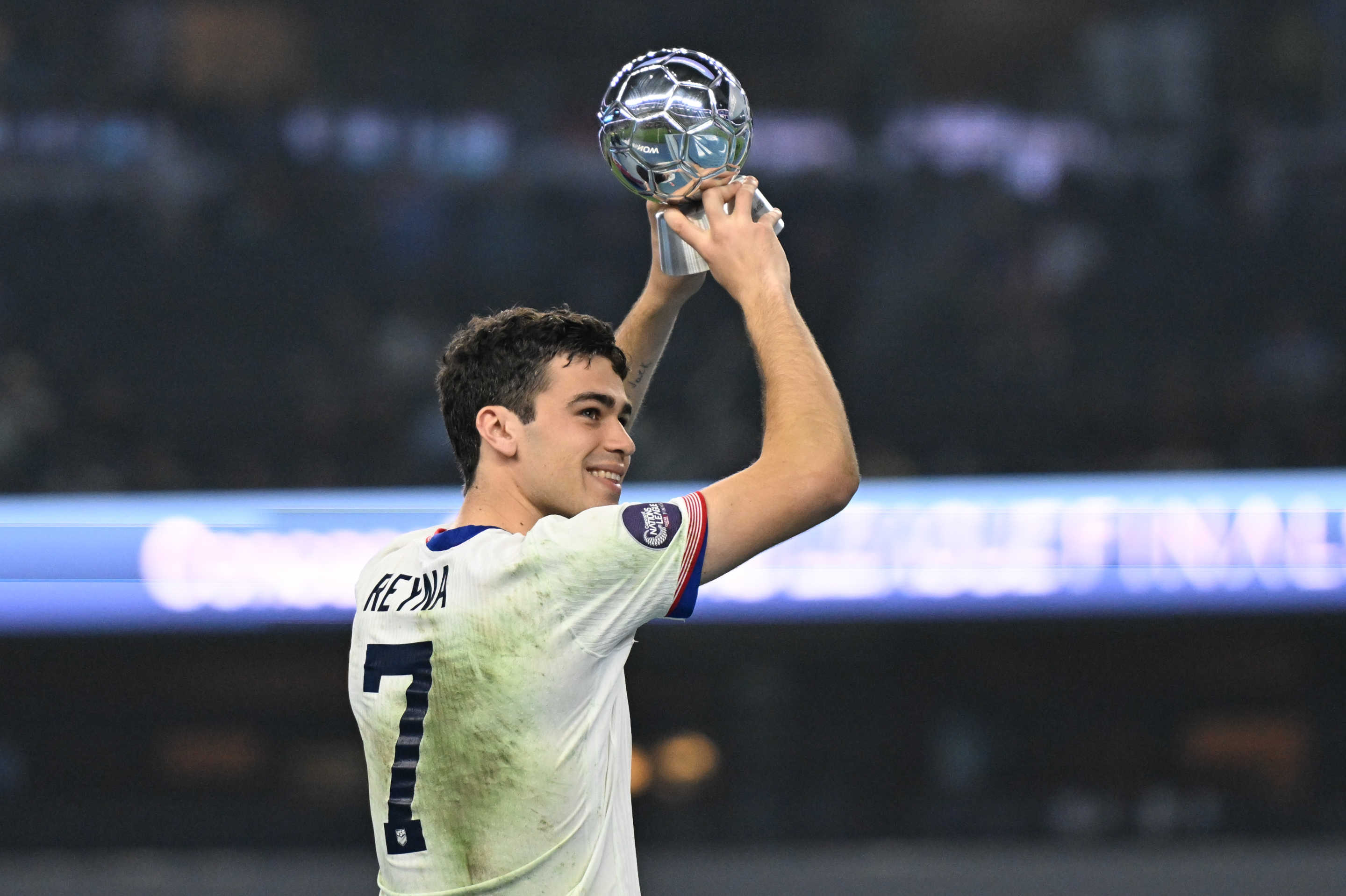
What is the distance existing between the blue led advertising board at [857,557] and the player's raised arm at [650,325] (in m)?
3.45

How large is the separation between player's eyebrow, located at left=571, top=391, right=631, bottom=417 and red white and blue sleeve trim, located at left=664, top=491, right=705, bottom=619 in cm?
23

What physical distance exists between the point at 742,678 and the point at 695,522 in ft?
14.4

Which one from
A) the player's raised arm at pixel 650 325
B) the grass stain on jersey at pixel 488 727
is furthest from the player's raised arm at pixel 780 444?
the player's raised arm at pixel 650 325

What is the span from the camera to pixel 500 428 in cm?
181

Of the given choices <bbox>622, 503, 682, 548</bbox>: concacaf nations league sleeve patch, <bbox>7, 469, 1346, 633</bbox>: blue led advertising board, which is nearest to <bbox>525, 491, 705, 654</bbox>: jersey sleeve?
<bbox>622, 503, 682, 548</bbox>: concacaf nations league sleeve patch

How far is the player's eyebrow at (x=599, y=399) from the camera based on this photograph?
1.80m

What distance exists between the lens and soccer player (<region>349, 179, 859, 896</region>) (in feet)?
5.37

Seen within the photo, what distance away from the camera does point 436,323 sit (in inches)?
245

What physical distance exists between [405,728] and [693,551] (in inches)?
17.1

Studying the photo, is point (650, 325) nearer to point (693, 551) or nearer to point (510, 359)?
point (510, 359)

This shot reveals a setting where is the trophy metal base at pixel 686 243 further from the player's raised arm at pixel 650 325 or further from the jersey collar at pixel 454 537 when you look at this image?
the jersey collar at pixel 454 537

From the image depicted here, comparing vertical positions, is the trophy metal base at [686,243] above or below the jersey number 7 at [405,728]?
above

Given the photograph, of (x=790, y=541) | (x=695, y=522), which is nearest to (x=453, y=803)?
(x=695, y=522)

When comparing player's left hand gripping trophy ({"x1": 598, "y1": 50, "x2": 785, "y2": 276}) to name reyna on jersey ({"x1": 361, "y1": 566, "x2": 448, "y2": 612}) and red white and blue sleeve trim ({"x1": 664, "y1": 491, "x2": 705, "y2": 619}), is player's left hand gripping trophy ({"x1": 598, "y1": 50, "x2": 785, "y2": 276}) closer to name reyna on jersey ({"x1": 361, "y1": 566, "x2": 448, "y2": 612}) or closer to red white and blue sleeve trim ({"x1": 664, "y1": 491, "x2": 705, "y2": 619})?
red white and blue sleeve trim ({"x1": 664, "y1": 491, "x2": 705, "y2": 619})
